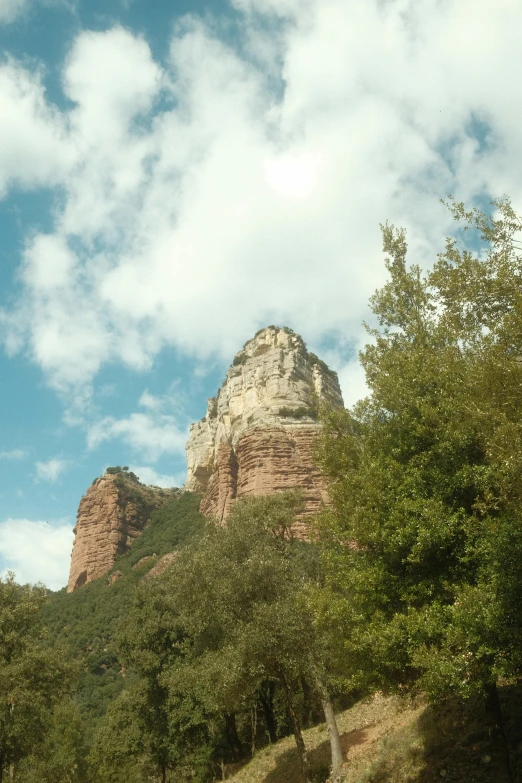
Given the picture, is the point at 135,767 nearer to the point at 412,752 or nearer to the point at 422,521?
the point at 412,752

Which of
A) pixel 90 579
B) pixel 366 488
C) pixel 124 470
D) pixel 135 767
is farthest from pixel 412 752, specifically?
pixel 124 470

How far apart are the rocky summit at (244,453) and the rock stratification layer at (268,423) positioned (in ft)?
0.49

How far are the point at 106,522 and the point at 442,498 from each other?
109751 millimetres

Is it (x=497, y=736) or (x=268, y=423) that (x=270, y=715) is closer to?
(x=497, y=736)

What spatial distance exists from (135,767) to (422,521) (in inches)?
1568

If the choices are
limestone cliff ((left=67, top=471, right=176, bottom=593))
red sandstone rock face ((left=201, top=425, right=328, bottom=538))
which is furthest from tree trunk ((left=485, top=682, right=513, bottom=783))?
limestone cliff ((left=67, top=471, right=176, bottom=593))

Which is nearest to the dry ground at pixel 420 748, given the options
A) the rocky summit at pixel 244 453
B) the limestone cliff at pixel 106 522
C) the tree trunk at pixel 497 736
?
the tree trunk at pixel 497 736

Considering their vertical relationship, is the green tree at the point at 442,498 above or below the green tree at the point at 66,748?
above

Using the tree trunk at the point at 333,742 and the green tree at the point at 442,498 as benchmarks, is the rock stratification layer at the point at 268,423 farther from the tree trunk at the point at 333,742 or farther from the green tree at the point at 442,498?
the green tree at the point at 442,498

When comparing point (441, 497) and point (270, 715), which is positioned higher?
point (441, 497)

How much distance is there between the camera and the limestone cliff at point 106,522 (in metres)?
107

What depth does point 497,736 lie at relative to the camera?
38.0 feet

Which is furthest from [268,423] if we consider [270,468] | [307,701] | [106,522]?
[307,701]

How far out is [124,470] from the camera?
138750mm
